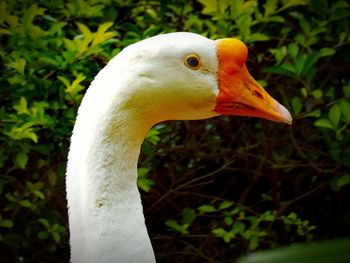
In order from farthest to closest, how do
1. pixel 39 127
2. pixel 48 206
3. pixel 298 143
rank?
pixel 298 143 < pixel 48 206 < pixel 39 127

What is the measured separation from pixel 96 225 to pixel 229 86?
0.49 metres

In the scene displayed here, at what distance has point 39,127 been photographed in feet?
8.36

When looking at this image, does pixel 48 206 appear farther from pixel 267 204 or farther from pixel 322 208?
pixel 322 208

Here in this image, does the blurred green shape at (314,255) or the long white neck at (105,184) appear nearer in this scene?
the blurred green shape at (314,255)

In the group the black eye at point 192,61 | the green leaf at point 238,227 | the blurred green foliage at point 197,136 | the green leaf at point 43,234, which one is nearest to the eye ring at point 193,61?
the black eye at point 192,61

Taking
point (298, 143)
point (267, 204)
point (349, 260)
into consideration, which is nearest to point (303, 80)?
point (298, 143)

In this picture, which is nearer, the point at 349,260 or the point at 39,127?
the point at 349,260

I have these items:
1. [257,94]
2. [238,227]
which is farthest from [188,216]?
[257,94]

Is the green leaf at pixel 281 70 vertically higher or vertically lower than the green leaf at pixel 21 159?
higher

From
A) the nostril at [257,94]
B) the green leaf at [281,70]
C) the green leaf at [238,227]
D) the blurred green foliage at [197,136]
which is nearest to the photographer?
the nostril at [257,94]

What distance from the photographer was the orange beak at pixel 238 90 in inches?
67.1

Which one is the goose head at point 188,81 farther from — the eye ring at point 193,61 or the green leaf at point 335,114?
the green leaf at point 335,114

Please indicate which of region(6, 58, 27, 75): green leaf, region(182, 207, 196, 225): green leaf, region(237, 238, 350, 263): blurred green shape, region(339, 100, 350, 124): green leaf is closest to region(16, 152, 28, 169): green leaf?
region(6, 58, 27, 75): green leaf

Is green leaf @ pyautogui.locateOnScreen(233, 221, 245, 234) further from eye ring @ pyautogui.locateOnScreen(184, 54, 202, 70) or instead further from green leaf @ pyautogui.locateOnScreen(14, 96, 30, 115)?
eye ring @ pyautogui.locateOnScreen(184, 54, 202, 70)
